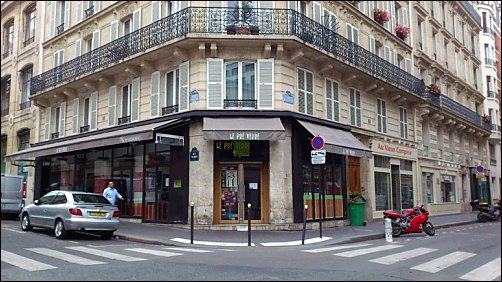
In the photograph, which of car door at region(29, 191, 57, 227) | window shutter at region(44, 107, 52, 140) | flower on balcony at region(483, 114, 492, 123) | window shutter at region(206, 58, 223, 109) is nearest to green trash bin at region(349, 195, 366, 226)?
window shutter at region(206, 58, 223, 109)

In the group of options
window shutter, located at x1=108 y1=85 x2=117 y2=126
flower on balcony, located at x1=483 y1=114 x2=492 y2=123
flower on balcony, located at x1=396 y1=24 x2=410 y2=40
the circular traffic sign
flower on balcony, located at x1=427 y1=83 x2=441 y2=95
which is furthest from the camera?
flower on balcony, located at x1=483 y1=114 x2=492 y2=123

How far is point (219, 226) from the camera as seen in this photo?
1576cm

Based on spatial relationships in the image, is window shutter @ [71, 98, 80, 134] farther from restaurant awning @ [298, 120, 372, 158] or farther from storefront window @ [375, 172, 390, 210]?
storefront window @ [375, 172, 390, 210]

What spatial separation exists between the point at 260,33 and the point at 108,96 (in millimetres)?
8068

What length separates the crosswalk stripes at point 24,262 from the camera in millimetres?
8052

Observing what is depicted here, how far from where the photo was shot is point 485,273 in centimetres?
826

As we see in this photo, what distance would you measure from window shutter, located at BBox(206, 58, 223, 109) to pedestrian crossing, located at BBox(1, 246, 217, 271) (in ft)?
22.0

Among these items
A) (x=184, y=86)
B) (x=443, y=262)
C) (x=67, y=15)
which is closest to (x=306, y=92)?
(x=184, y=86)

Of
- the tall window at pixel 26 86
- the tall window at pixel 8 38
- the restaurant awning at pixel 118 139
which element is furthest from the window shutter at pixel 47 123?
the tall window at pixel 8 38

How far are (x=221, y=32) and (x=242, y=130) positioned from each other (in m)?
3.73


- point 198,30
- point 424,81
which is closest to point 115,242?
point 198,30

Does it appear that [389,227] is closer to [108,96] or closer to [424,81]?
[108,96]

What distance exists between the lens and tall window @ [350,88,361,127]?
66.6 feet

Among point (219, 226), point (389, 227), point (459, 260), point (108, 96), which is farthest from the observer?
point (108, 96)
